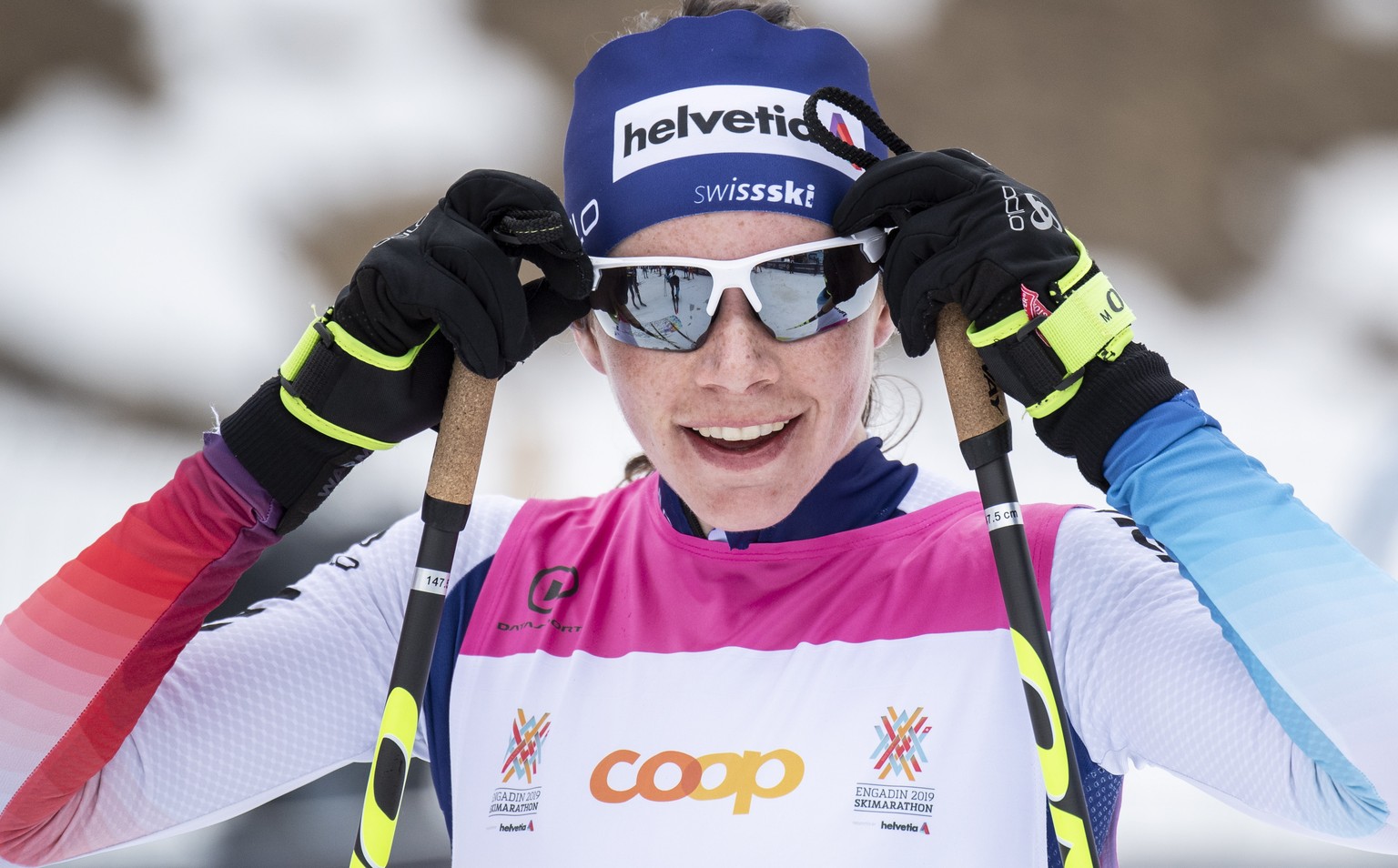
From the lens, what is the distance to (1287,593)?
110 cm

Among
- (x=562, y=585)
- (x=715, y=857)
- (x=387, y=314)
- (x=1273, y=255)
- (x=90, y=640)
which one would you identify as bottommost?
(x=715, y=857)

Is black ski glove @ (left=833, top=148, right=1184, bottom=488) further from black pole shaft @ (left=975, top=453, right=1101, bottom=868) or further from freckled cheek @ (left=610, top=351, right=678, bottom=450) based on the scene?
freckled cheek @ (left=610, top=351, right=678, bottom=450)

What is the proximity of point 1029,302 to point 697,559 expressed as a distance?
22.9 inches

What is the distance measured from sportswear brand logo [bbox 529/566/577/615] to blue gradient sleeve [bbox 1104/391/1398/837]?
0.74m

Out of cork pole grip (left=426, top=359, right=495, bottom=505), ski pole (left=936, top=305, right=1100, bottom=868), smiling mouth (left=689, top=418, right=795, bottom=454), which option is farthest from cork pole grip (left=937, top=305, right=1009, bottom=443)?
cork pole grip (left=426, top=359, right=495, bottom=505)

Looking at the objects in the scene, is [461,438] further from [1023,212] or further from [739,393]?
[1023,212]

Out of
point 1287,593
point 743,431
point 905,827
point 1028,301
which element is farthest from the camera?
point 743,431

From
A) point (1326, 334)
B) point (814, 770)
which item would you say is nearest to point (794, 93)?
point (814, 770)

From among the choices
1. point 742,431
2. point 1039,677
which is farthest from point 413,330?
point 1039,677

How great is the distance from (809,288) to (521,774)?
0.67 metres

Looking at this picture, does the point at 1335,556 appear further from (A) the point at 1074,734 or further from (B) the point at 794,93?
(B) the point at 794,93

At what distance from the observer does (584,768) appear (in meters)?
1.47

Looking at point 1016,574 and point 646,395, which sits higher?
point 646,395

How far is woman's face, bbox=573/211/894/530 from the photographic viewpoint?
1394 millimetres
